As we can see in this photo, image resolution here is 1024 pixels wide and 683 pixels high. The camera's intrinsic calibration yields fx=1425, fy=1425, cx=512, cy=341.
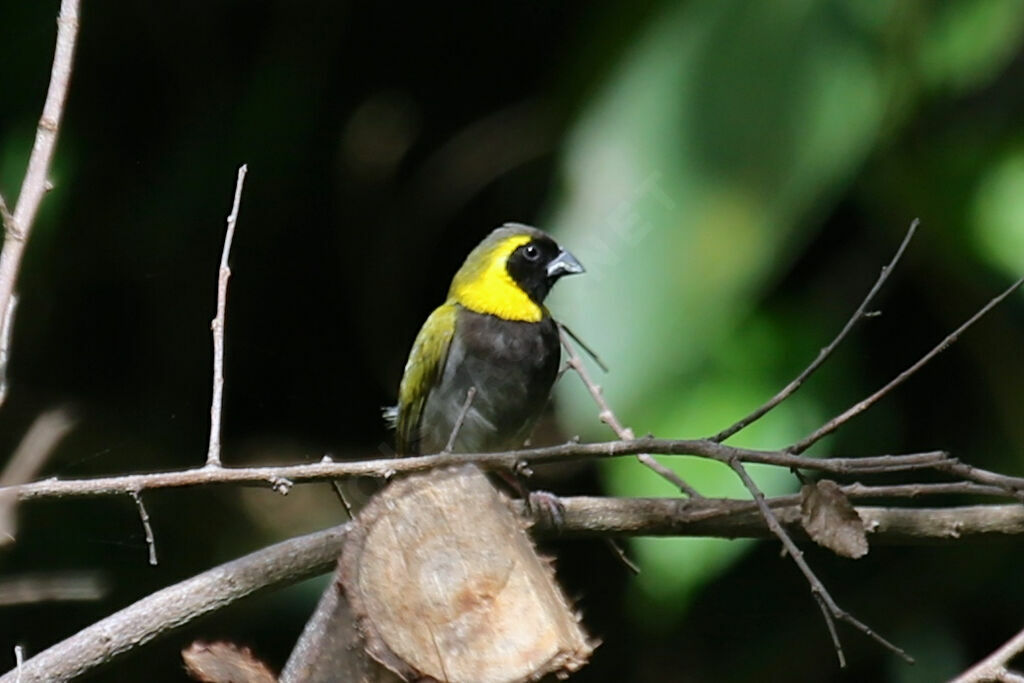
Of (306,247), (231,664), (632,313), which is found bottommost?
(231,664)

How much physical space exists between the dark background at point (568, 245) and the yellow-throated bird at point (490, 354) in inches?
3.3

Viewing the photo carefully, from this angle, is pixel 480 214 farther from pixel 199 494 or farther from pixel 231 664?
pixel 231 664

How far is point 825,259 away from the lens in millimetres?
3209

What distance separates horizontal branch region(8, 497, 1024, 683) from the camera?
1951 mm

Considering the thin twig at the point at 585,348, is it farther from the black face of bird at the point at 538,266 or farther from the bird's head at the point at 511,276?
the bird's head at the point at 511,276

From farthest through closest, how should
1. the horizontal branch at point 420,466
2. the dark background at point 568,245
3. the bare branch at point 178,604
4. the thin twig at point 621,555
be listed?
the dark background at point 568,245 → the thin twig at point 621,555 → the bare branch at point 178,604 → the horizontal branch at point 420,466

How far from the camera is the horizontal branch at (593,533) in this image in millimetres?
1951

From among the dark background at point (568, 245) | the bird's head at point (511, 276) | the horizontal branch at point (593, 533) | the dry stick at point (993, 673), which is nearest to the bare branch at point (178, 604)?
the horizontal branch at point (593, 533)

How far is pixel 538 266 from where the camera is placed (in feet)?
10.2

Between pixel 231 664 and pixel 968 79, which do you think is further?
pixel 968 79

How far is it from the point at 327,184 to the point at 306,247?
0.71 ft

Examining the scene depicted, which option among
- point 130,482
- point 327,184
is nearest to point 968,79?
point 327,184

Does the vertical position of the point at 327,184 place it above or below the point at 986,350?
above

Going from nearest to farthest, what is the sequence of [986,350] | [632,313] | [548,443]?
[632,313] < [986,350] < [548,443]
